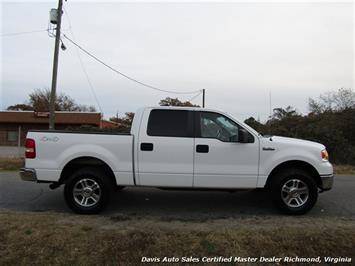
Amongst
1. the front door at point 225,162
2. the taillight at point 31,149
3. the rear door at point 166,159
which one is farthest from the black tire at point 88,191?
the front door at point 225,162

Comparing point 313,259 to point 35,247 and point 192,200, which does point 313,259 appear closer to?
point 192,200

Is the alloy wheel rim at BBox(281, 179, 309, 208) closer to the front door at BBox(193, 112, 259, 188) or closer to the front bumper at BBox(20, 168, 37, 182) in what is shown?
the front door at BBox(193, 112, 259, 188)

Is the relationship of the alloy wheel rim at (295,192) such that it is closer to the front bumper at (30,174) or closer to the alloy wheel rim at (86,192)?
the alloy wheel rim at (86,192)

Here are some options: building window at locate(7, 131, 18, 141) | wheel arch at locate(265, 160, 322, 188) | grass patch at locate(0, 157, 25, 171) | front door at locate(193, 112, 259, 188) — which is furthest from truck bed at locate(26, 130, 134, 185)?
building window at locate(7, 131, 18, 141)

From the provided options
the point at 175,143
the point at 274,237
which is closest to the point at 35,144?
the point at 175,143

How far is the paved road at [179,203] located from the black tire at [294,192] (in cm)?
28

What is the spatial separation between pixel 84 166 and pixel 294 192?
3.73 metres

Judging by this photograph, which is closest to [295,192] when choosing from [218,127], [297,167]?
[297,167]

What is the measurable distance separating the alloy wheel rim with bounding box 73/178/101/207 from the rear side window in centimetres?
132

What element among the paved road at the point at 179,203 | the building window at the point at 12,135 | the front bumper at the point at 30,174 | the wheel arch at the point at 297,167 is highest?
the wheel arch at the point at 297,167

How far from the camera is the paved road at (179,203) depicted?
5.93m

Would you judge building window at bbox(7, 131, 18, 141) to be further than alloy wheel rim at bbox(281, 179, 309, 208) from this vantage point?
Yes

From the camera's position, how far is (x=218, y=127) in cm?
587

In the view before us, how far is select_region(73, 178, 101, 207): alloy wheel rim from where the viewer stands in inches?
225
